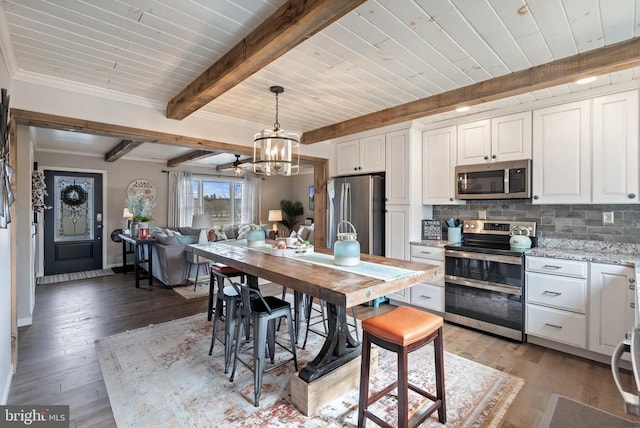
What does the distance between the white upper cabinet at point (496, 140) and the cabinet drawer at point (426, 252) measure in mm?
1059

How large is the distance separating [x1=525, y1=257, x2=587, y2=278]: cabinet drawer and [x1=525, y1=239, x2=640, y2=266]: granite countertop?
38mm

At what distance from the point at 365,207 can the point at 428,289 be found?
1267mm

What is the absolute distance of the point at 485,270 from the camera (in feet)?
10.2

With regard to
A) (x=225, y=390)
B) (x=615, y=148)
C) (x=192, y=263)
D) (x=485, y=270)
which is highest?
(x=615, y=148)

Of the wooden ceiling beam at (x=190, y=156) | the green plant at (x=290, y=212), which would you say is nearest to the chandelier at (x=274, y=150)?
the wooden ceiling beam at (x=190, y=156)

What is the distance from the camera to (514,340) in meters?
2.99

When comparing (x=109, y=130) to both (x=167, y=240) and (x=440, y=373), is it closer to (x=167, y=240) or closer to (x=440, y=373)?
(x=167, y=240)

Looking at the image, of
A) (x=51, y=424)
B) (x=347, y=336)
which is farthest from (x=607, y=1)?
(x=51, y=424)

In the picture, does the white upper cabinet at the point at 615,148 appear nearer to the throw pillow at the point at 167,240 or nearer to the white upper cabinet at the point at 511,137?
the white upper cabinet at the point at 511,137

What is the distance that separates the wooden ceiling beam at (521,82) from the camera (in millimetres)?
2008

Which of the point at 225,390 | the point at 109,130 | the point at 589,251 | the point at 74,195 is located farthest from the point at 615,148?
the point at 74,195

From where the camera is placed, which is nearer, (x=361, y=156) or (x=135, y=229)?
(x=361, y=156)

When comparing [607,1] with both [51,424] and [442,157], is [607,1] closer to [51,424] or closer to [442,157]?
[442,157]

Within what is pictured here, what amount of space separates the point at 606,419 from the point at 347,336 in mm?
1386
